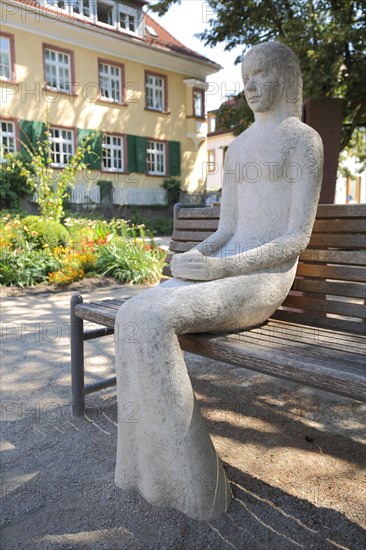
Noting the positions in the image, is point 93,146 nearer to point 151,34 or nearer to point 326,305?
point 151,34

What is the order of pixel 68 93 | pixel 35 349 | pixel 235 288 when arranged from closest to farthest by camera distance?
Result: 1. pixel 235 288
2. pixel 35 349
3. pixel 68 93

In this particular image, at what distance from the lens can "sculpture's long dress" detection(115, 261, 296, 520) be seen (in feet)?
6.14

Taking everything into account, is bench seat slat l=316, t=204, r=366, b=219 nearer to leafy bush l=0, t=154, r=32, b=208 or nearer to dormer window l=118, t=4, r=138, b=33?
leafy bush l=0, t=154, r=32, b=208

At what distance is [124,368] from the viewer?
6.48 feet

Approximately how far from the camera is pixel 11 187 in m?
15.7

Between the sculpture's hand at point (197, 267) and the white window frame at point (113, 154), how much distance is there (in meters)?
17.3

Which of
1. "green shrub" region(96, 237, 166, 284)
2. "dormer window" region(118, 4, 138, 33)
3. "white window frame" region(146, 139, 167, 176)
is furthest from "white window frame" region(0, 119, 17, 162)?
"green shrub" region(96, 237, 166, 284)

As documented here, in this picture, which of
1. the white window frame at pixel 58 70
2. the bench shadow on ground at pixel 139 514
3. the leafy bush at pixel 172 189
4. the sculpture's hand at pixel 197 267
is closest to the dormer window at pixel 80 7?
the white window frame at pixel 58 70

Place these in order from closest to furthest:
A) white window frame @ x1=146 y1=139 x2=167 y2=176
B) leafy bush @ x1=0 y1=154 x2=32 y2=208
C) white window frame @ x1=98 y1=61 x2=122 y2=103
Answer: leafy bush @ x1=0 y1=154 x2=32 y2=208 < white window frame @ x1=98 y1=61 x2=122 y2=103 < white window frame @ x1=146 y1=139 x2=167 y2=176

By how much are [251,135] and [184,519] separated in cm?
184

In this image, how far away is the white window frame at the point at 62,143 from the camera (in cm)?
1756

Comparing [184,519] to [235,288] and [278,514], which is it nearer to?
[278,514]

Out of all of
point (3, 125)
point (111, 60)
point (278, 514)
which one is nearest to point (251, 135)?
point (278, 514)

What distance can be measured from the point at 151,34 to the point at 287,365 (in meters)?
22.7
